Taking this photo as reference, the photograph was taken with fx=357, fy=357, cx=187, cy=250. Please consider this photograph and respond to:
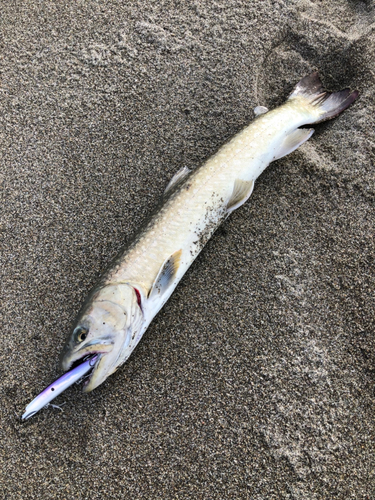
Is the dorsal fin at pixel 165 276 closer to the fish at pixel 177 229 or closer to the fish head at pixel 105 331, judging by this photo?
the fish at pixel 177 229

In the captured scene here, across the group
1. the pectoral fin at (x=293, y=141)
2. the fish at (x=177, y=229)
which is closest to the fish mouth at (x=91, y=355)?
the fish at (x=177, y=229)

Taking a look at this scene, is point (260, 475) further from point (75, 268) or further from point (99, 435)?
point (75, 268)

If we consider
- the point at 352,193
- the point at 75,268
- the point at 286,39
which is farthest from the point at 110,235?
the point at 286,39

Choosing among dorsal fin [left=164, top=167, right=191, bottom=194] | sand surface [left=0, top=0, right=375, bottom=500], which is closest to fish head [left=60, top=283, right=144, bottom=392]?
sand surface [left=0, top=0, right=375, bottom=500]

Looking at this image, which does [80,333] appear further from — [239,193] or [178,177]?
[239,193]

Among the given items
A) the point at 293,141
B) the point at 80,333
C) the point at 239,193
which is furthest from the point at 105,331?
the point at 293,141

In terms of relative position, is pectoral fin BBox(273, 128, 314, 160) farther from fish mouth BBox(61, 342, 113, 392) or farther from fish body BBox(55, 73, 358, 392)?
fish mouth BBox(61, 342, 113, 392)

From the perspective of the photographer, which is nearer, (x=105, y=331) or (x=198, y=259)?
(x=105, y=331)

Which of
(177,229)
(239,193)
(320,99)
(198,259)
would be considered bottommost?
(198,259)
